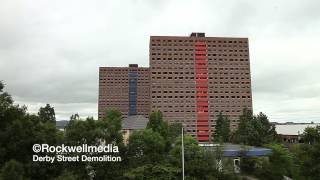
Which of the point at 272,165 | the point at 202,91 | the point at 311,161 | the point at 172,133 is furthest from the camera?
the point at 202,91

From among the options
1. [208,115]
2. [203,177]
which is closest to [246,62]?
[208,115]

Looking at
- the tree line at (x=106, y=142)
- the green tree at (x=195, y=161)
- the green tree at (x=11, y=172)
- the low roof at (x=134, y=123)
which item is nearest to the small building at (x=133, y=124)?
the low roof at (x=134, y=123)

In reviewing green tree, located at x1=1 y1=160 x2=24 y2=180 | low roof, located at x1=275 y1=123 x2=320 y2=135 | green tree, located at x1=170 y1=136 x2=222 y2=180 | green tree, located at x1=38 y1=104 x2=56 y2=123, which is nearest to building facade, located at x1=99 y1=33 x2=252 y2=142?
low roof, located at x1=275 y1=123 x2=320 y2=135

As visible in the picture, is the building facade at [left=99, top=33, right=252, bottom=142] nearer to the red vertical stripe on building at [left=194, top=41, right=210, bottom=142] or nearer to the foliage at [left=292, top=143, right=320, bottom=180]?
the red vertical stripe on building at [left=194, top=41, right=210, bottom=142]

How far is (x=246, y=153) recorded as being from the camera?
41531mm

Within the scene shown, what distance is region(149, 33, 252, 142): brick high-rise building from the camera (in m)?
143

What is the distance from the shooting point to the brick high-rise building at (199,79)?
143m

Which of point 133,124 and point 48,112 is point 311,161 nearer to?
point 133,124

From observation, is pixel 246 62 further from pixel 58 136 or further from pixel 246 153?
pixel 58 136

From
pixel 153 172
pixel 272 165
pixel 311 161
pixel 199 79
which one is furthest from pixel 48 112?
pixel 199 79

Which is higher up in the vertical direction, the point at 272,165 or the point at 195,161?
the point at 195,161

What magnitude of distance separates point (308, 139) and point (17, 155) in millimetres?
27996

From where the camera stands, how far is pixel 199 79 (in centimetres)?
14988

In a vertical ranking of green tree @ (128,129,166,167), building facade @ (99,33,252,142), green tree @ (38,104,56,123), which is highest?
building facade @ (99,33,252,142)
